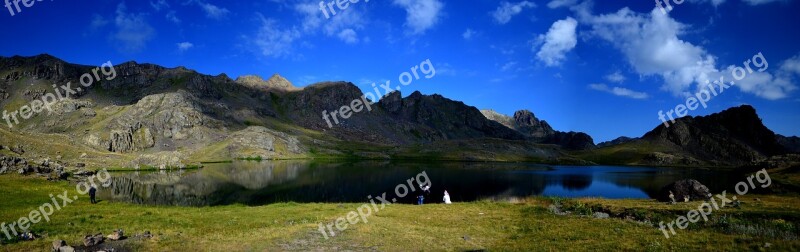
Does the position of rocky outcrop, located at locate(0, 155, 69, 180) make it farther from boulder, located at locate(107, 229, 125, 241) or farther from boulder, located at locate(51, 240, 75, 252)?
boulder, located at locate(51, 240, 75, 252)

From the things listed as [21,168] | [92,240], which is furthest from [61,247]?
[21,168]

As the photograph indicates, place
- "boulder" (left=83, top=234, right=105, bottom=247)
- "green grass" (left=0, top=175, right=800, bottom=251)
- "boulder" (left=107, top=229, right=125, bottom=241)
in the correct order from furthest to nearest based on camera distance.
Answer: "boulder" (left=107, top=229, right=125, bottom=241), "boulder" (left=83, top=234, right=105, bottom=247), "green grass" (left=0, top=175, right=800, bottom=251)

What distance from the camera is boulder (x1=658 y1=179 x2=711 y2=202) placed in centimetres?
4834

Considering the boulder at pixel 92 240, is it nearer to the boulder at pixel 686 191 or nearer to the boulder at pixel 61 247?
the boulder at pixel 61 247

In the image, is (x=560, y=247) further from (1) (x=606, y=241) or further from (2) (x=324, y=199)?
(2) (x=324, y=199)

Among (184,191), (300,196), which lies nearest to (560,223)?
(300,196)

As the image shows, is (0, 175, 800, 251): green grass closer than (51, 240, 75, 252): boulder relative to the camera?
No

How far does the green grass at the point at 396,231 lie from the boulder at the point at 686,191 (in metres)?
12.8

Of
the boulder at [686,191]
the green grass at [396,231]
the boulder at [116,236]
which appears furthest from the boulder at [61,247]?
the boulder at [686,191]

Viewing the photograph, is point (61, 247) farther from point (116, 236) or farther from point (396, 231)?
point (396, 231)

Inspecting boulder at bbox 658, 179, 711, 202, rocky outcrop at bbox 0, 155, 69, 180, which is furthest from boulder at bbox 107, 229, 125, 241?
rocky outcrop at bbox 0, 155, 69, 180

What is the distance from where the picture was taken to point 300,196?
259 feet

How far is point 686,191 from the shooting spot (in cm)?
4912

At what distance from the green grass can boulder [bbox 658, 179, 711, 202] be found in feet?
41.9
